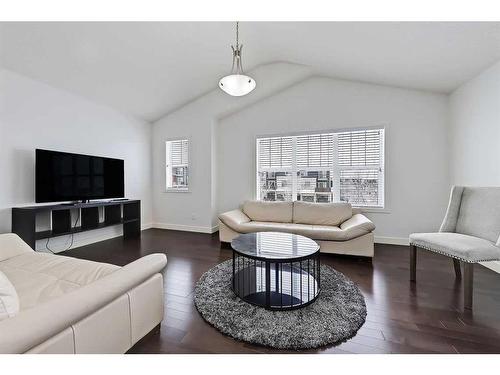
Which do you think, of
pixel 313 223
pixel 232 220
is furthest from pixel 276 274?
pixel 313 223

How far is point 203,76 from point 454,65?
3.56m

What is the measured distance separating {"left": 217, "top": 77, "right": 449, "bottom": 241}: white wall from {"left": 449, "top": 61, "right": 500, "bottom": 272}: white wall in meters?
0.22

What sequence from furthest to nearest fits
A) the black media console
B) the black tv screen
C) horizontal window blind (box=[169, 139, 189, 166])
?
horizontal window blind (box=[169, 139, 189, 166]) < the black tv screen < the black media console

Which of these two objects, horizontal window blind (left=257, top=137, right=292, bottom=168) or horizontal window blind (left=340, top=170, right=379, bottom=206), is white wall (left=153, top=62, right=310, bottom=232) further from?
horizontal window blind (left=340, top=170, right=379, bottom=206)

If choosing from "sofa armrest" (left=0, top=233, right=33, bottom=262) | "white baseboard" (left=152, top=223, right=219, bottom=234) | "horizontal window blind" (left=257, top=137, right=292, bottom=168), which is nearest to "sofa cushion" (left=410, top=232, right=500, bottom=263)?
"horizontal window blind" (left=257, top=137, right=292, bottom=168)

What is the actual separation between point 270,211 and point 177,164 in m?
2.45

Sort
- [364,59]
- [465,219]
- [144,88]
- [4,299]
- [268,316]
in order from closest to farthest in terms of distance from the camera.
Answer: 1. [4,299]
2. [268,316]
3. [465,219]
4. [364,59]
5. [144,88]

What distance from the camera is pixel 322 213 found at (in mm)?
3676

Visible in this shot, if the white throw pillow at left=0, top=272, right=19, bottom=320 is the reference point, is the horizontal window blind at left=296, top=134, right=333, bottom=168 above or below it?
above

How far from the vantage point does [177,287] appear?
89.7 inches

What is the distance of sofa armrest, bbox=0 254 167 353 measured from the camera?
797 millimetres

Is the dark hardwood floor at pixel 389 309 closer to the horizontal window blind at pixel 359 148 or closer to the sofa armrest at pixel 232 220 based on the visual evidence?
the sofa armrest at pixel 232 220

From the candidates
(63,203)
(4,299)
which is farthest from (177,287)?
(63,203)
